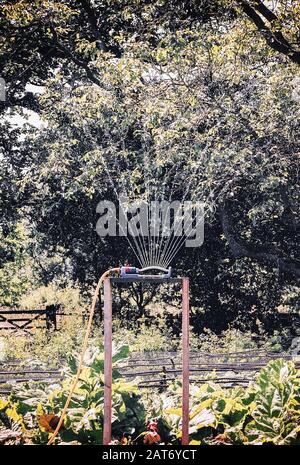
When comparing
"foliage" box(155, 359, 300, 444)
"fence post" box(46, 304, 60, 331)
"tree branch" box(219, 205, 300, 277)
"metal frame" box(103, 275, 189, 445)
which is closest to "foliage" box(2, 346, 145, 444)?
"foliage" box(155, 359, 300, 444)

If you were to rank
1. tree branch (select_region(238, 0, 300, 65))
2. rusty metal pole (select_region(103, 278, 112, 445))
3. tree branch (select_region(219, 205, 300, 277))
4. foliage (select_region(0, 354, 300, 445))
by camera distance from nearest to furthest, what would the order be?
rusty metal pole (select_region(103, 278, 112, 445))
foliage (select_region(0, 354, 300, 445))
tree branch (select_region(238, 0, 300, 65))
tree branch (select_region(219, 205, 300, 277))

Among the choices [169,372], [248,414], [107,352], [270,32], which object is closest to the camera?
[107,352]

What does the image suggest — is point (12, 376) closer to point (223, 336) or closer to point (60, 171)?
point (60, 171)

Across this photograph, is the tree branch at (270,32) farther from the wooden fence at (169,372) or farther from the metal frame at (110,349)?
the metal frame at (110,349)

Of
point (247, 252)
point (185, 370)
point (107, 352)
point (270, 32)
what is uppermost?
point (270, 32)

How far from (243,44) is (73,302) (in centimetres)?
1161

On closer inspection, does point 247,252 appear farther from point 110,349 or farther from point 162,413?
point 110,349

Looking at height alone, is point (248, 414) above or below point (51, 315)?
above

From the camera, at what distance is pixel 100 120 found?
685 inches

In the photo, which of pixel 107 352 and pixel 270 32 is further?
pixel 270 32

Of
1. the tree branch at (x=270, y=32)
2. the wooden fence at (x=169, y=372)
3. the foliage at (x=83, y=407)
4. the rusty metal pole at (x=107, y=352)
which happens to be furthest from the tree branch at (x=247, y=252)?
the rusty metal pole at (x=107, y=352)

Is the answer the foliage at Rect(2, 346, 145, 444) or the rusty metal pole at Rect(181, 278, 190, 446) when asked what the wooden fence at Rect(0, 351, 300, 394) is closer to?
the foliage at Rect(2, 346, 145, 444)

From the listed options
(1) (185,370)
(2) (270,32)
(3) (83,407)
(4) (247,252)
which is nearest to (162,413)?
(3) (83,407)
